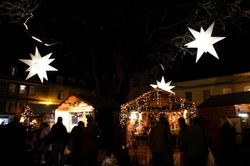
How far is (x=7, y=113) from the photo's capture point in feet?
105

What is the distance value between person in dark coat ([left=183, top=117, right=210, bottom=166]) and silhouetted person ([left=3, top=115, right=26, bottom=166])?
13.7ft

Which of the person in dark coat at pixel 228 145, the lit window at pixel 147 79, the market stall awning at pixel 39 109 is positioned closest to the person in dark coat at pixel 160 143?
the person in dark coat at pixel 228 145

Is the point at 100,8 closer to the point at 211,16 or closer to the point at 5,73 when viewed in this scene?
the point at 211,16

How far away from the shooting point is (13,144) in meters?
5.82

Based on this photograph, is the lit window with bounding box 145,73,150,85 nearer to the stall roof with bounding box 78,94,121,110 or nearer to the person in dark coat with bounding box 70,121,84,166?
the stall roof with bounding box 78,94,121,110

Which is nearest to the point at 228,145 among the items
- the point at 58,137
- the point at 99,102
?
the point at 58,137

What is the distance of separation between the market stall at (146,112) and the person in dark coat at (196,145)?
4793 millimetres

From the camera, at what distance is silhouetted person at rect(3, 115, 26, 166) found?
580cm

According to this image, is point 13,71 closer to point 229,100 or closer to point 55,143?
point 55,143

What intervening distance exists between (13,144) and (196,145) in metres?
4.51

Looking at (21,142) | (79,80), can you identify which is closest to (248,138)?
(21,142)

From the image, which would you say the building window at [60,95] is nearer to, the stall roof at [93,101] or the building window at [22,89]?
the building window at [22,89]

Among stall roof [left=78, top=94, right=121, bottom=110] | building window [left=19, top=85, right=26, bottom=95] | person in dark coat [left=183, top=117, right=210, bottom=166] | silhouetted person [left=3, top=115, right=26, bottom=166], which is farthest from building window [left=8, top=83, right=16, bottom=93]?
person in dark coat [left=183, top=117, right=210, bottom=166]

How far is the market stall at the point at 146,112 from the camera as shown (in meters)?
10.8
